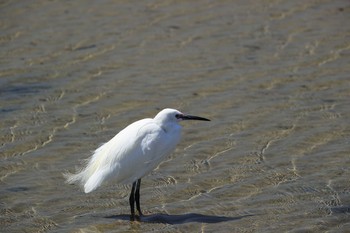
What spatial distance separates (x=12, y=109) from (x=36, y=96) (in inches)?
18.1

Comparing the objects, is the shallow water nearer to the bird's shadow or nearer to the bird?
the bird's shadow

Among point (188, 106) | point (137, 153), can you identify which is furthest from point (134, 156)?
point (188, 106)

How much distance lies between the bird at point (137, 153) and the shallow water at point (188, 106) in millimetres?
259

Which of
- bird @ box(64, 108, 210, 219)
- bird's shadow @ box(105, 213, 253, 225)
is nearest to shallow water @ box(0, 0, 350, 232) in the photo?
bird's shadow @ box(105, 213, 253, 225)

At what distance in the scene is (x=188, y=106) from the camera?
9469mm

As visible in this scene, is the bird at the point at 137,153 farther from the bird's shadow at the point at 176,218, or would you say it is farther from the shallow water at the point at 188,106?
the shallow water at the point at 188,106

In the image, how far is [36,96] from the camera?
9914 mm

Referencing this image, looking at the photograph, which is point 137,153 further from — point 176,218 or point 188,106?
point 188,106

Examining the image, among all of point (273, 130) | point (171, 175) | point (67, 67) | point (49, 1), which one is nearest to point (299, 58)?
point (273, 130)

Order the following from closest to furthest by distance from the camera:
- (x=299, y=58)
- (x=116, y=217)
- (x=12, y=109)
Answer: (x=116, y=217) → (x=12, y=109) → (x=299, y=58)

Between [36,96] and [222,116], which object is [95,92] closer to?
[36,96]

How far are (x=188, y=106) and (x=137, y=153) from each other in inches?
101

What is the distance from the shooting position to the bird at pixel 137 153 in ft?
22.8

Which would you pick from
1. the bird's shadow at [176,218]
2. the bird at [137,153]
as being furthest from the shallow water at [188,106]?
the bird at [137,153]
